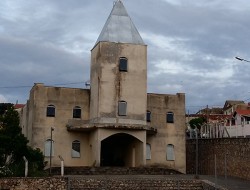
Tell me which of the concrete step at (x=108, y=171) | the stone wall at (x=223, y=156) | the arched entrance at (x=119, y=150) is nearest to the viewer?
the stone wall at (x=223, y=156)

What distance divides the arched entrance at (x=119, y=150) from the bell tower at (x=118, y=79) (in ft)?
8.76

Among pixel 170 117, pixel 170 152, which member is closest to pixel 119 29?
pixel 170 117

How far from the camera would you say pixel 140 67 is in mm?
42875

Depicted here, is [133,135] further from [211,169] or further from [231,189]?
[231,189]

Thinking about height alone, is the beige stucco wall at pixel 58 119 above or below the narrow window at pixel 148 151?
above

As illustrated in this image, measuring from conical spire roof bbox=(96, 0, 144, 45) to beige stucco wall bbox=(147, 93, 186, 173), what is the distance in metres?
5.95

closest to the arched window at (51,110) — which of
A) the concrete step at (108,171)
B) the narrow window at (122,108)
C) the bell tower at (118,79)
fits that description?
the bell tower at (118,79)

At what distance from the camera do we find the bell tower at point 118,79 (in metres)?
41.2

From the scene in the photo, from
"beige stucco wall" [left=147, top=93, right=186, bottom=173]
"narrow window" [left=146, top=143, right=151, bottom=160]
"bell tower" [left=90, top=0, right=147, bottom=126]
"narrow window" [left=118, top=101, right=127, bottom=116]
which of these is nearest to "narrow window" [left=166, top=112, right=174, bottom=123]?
"beige stucco wall" [left=147, top=93, right=186, bottom=173]

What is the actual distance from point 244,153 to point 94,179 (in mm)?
12691

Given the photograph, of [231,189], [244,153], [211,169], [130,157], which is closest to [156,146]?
[130,157]

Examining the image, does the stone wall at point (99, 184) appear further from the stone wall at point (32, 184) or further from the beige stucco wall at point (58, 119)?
the beige stucco wall at point (58, 119)

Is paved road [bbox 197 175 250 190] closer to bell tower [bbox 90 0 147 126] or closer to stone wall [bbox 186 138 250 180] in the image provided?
stone wall [bbox 186 138 250 180]

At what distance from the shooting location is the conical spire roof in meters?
43.1
